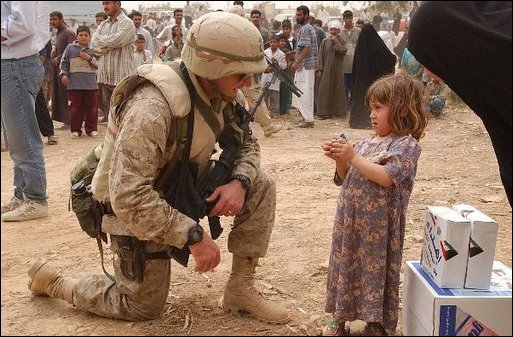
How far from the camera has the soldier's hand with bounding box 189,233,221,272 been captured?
248 cm

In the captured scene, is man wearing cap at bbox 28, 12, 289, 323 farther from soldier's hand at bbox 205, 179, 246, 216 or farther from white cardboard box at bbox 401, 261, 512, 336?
white cardboard box at bbox 401, 261, 512, 336

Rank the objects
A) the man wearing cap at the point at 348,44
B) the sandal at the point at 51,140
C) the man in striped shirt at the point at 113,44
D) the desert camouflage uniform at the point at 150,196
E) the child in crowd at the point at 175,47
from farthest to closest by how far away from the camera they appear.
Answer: the man wearing cap at the point at 348,44
the child in crowd at the point at 175,47
the sandal at the point at 51,140
the man in striped shirt at the point at 113,44
the desert camouflage uniform at the point at 150,196

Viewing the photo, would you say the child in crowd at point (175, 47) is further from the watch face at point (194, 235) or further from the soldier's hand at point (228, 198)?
the watch face at point (194, 235)

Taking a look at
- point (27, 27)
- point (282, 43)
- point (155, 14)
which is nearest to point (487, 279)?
point (27, 27)

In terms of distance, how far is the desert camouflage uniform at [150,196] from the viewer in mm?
2426

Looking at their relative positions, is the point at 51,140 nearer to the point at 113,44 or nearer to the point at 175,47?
the point at 113,44

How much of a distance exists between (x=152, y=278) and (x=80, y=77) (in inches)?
240

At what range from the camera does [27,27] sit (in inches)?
87.8

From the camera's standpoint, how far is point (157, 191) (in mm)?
2699

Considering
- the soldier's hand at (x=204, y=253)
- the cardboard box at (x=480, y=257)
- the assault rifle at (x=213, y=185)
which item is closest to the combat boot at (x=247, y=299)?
the assault rifle at (x=213, y=185)

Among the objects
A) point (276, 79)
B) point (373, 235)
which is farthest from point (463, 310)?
point (276, 79)

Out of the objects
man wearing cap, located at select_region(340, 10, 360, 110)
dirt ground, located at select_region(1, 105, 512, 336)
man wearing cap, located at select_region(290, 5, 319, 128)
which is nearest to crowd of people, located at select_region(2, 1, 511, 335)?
dirt ground, located at select_region(1, 105, 512, 336)

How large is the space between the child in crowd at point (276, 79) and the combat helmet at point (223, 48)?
24.6 feet

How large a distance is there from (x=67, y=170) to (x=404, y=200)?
16.3ft
